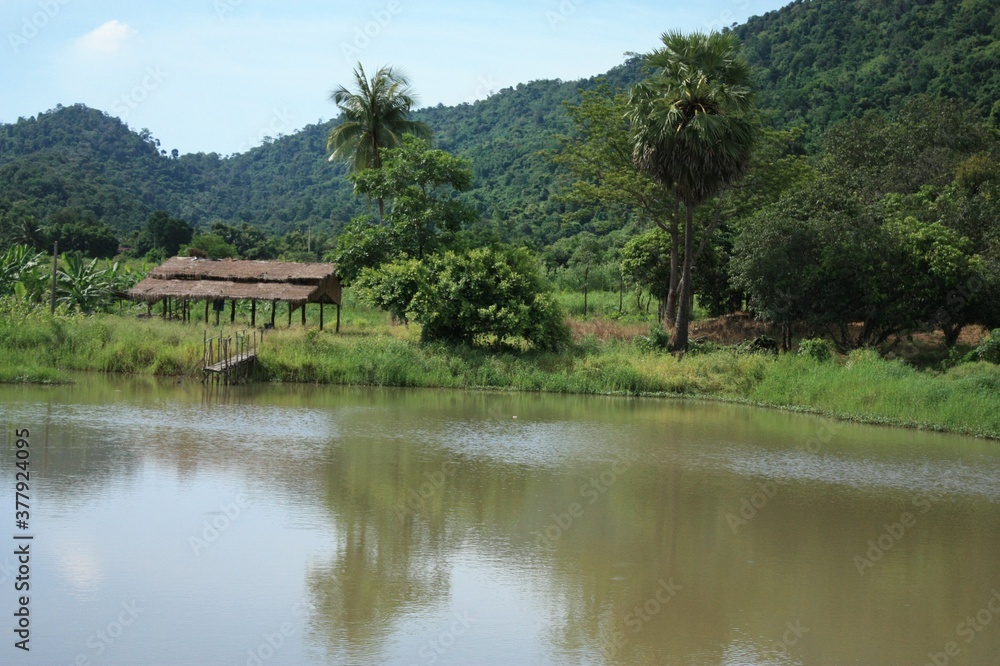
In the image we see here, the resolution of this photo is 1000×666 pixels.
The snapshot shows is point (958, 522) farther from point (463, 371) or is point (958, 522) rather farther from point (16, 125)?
point (16, 125)

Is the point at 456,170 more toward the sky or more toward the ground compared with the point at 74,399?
more toward the sky

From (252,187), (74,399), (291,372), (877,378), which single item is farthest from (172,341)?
(252,187)

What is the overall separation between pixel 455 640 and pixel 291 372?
63.0ft

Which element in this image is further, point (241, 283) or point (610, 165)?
point (610, 165)

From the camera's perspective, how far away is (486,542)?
485 inches

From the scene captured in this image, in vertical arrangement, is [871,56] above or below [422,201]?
above

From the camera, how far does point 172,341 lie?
28141mm
